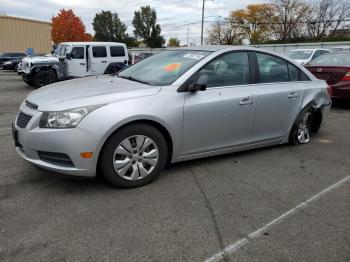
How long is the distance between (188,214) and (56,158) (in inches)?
53.0

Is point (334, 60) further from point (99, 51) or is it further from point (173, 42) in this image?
point (173, 42)

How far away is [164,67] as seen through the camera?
13.3 feet

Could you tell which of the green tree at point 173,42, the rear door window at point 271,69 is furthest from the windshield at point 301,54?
the green tree at point 173,42

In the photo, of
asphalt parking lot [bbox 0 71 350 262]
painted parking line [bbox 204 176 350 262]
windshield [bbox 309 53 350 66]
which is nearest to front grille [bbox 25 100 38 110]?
asphalt parking lot [bbox 0 71 350 262]

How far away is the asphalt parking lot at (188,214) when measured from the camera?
238 cm

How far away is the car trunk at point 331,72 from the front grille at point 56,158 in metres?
6.78

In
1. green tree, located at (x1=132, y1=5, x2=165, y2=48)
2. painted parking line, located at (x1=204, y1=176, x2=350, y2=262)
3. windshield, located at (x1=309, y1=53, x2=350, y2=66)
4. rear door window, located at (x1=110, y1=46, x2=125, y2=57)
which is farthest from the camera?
green tree, located at (x1=132, y1=5, x2=165, y2=48)

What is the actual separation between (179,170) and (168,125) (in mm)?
730

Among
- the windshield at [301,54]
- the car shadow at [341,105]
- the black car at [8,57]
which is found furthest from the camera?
the black car at [8,57]

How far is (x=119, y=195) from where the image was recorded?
10.6 ft

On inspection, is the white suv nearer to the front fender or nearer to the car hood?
the car hood

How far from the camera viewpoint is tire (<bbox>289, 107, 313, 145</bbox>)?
15.8 feet

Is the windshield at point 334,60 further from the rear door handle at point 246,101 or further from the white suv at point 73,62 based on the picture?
the white suv at point 73,62

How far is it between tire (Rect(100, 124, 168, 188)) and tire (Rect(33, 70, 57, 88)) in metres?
10.3
